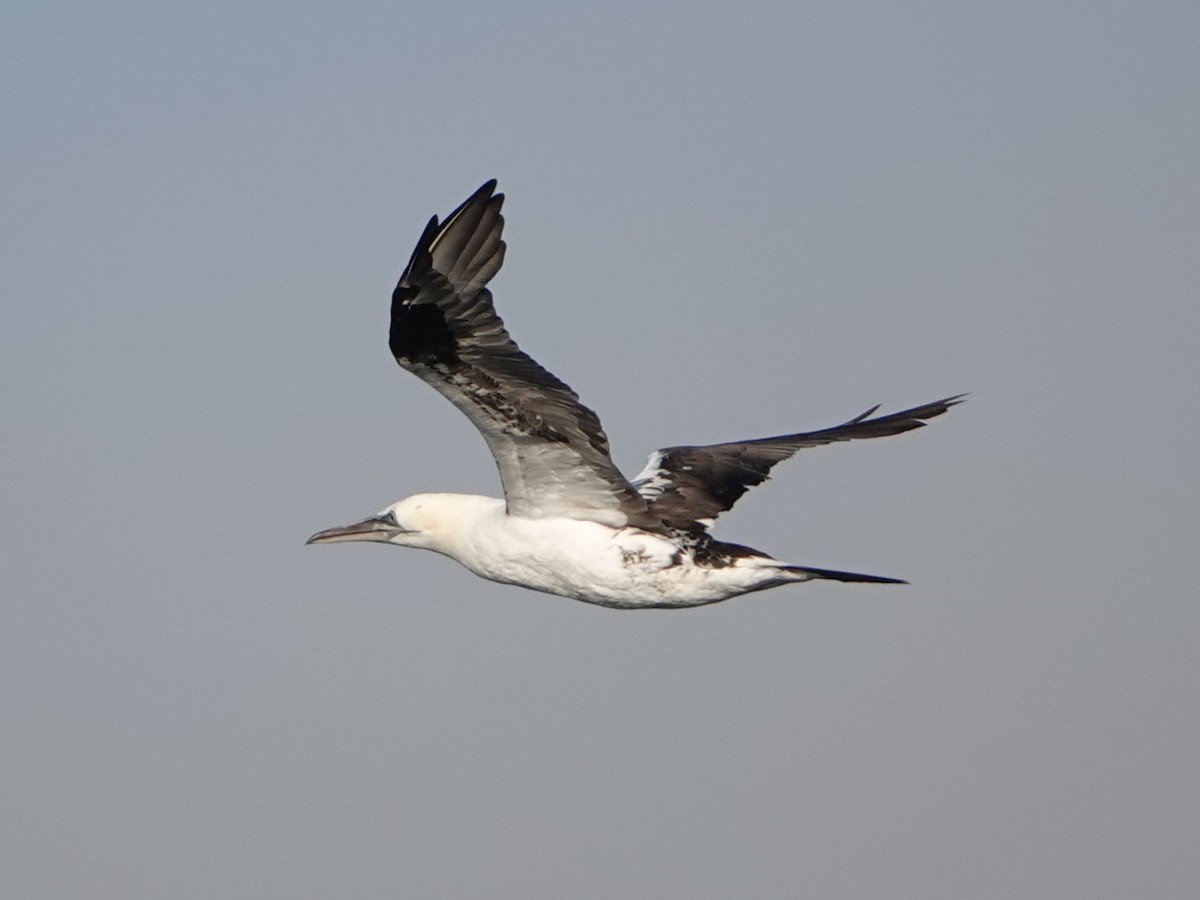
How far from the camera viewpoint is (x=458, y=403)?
1291 cm

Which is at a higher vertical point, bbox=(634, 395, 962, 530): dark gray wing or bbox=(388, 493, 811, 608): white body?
bbox=(634, 395, 962, 530): dark gray wing

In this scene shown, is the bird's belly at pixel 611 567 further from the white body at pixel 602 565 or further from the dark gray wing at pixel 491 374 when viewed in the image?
the dark gray wing at pixel 491 374

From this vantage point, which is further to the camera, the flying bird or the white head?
the white head

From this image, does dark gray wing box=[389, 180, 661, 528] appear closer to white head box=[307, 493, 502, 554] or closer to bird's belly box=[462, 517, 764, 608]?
bird's belly box=[462, 517, 764, 608]

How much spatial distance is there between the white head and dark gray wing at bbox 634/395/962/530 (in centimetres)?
148

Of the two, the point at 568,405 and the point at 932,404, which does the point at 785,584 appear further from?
the point at 932,404

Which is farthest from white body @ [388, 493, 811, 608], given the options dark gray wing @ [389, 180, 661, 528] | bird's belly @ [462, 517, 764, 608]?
dark gray wing @ [389, 180, 661, 528]

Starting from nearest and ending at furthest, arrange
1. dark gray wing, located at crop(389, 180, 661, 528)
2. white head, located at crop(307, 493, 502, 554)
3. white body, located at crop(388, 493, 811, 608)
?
dark gray wing, located at crop(389, 180, 661, 528), white body, located at crop(388, 493, 811, 608), white head, located at crop(307, 493, 502, 554)

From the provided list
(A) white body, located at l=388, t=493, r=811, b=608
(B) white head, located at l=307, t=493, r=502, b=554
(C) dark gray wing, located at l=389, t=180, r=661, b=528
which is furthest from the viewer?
(B) white head, located at l=307, t=493, r=502, b=554

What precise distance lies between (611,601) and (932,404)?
13.4 feet

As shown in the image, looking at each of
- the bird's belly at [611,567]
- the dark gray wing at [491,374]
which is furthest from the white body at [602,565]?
the dark gray wing at [491,374]

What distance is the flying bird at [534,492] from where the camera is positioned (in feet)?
40.3

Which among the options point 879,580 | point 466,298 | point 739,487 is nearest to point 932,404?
point 739,487

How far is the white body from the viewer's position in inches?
537
